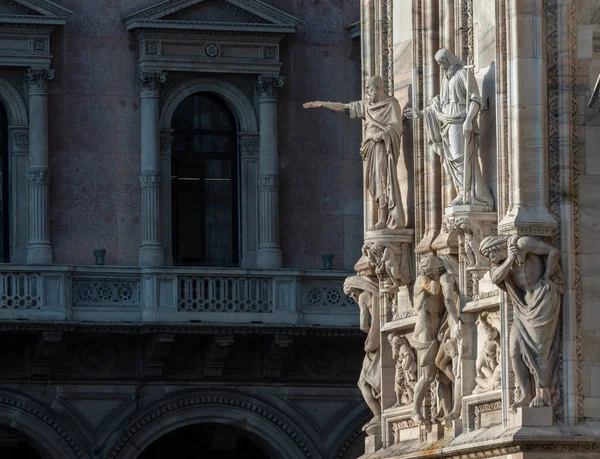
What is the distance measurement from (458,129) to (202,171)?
2111 cm

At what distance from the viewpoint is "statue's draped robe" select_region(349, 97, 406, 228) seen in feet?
112

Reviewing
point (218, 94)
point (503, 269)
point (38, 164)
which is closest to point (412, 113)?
point (503, 269)

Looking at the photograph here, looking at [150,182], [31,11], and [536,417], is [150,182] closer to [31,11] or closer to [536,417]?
[31,11]

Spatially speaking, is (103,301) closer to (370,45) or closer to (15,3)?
(15,3)

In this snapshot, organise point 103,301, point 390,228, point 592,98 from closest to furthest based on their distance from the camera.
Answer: point 592,98
point 390,228
point 103,301

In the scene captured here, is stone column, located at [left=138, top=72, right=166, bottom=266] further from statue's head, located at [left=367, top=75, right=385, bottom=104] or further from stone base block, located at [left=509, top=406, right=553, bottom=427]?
stone base block, located at [left=509, top=406, right=553, bottom=427]

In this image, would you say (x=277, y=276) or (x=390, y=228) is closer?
(x=390, y=228)

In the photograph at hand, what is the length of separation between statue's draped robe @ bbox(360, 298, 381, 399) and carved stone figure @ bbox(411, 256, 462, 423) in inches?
68.2

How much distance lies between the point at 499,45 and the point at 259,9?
21510mm

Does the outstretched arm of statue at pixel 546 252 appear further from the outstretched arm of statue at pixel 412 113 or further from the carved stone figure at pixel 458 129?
the outstretched arm of statue at pixel 412 113

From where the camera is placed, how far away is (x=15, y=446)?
173ft

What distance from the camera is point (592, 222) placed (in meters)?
30.5

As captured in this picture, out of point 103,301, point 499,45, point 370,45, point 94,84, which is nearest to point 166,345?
point 103,301

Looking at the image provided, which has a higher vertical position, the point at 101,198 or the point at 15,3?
the point at 15,3
